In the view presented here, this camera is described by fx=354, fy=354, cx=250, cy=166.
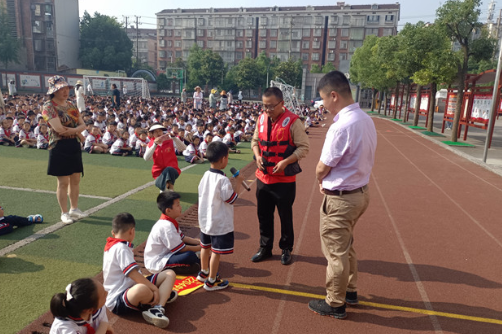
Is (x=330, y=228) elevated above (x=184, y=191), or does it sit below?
above

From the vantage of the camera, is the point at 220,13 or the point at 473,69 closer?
the point at 473,69

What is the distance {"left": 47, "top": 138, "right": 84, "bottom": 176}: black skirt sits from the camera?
4.85 meters

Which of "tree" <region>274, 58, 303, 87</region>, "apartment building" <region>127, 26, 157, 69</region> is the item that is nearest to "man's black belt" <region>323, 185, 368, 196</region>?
"tree" <region>274, 58, 303, 87</region>

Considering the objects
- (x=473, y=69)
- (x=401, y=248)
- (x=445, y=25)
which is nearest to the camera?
(x=401, y=248)

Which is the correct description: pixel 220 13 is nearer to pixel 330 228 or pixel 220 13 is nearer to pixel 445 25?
pixel 445 25

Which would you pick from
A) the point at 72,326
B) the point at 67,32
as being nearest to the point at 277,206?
the point at 72,326

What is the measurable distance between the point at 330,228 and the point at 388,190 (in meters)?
5.40

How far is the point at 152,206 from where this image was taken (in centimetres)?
607

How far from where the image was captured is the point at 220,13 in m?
72.8

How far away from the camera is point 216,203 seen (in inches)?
135

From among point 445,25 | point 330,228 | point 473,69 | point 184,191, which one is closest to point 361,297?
point 330,228

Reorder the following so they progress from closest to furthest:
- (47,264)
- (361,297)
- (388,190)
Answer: (361,297), (47,264), (388,190)

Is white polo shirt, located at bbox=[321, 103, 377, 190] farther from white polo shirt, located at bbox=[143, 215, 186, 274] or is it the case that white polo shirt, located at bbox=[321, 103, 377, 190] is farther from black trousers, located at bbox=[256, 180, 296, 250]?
white polo shirt, located at bbox=[143, 215, 186, 274]

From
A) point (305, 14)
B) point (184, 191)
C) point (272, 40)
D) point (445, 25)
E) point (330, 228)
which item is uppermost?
point (305, 14)
